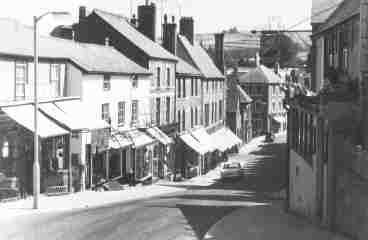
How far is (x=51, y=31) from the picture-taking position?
54875 millimetres

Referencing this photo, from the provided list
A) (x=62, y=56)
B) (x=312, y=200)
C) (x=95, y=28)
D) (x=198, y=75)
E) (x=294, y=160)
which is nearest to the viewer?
(x=312, y=200)

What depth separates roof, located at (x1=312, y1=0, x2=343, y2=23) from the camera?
39.5 m

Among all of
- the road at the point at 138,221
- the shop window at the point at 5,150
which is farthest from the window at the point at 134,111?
the shop window at the point at 5,150

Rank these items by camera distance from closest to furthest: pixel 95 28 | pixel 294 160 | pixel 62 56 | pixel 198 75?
pixel 294 160 < pixel 62 56 < pixel 95 28 < pixel 198 75

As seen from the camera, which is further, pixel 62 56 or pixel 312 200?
pixel 62 56

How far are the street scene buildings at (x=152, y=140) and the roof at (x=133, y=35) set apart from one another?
0.67ft

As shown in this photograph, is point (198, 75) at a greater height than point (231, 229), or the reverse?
point (198, 75)

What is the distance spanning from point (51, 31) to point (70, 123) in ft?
77.3

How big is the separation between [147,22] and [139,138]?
622 inches

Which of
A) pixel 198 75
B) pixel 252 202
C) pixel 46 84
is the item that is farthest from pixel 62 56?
pixel 198 75

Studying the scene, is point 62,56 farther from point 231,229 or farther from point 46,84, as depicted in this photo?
point 231,229

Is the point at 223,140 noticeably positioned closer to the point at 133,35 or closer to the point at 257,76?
the point at 133,35

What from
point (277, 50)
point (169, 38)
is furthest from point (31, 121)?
point (277, 50)

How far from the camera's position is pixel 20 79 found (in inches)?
1236
